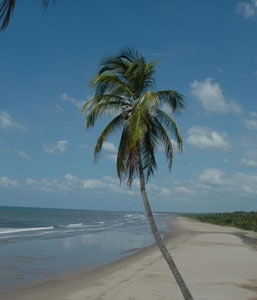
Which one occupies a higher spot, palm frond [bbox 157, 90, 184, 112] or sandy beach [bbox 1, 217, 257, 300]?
palm frond [bbox 157, 90, 184, 112]

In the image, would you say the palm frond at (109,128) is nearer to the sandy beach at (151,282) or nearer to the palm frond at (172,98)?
the palm frond at (172,98)

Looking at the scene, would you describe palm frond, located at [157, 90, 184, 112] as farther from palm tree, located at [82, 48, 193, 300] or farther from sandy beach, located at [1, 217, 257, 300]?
sandy beach, located at [1, 217, 257, 300]

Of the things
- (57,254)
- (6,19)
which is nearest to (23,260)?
(57,254)

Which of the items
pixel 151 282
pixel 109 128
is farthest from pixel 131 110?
pixel 151 282

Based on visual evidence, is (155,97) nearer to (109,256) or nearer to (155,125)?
(155,125)

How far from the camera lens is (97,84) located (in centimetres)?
1251

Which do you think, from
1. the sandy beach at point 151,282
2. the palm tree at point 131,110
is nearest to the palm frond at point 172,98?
the palm tree at point 131,110

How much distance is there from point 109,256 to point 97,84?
61.1 feet

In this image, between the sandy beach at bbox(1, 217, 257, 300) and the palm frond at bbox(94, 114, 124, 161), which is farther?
the sandy beach at bbox(1, 217, 257, 300)

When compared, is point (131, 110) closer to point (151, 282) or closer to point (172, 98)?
point (172, 98)

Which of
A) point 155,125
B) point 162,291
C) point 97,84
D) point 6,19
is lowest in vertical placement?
point 162,291

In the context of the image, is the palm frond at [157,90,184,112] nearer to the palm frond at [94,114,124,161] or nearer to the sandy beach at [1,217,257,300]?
the palm frond at [94,114,124,161]

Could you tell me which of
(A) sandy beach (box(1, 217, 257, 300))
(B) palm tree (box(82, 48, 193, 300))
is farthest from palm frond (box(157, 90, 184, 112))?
(A) sandy beach (box(1, 217, 257, 300))

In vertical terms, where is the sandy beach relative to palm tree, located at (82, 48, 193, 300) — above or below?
below
